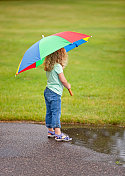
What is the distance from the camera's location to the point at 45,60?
18.8 ft

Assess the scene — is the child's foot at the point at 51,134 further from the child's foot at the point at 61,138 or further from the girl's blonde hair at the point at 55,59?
the girl's blonde hair at the point at 55,59

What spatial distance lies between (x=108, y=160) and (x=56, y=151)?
0.79 meters

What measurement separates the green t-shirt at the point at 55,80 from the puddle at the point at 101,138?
89 cm

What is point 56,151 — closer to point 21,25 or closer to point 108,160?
point 108,160

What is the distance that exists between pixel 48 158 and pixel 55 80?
130 centimetres

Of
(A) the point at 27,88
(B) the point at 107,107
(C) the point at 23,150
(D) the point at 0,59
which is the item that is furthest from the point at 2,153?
(D) the point at 0,59

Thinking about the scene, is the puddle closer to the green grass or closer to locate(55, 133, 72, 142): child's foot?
locate(55, 133, 72, 142): child's foot

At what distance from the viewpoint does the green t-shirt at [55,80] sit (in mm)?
5645

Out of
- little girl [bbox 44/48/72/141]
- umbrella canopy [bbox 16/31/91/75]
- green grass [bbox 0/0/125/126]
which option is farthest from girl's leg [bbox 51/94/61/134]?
green grass [bbox 0/0/125/126]

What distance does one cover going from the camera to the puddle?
5383mm

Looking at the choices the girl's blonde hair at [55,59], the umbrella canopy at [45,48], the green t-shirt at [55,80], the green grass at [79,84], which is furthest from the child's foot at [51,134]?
the green grass at [79,84]

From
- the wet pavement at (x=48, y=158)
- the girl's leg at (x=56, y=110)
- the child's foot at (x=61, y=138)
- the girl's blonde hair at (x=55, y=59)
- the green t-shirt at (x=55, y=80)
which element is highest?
the girl's blonde hair at (x=55, y=59)

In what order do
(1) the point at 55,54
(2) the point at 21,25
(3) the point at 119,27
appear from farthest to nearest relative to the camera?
1. (2) the point at 21,25
2. (3) the point at 119,27
3. (1) the point at 55,54

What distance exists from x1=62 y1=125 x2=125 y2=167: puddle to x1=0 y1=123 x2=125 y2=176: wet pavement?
71mm
